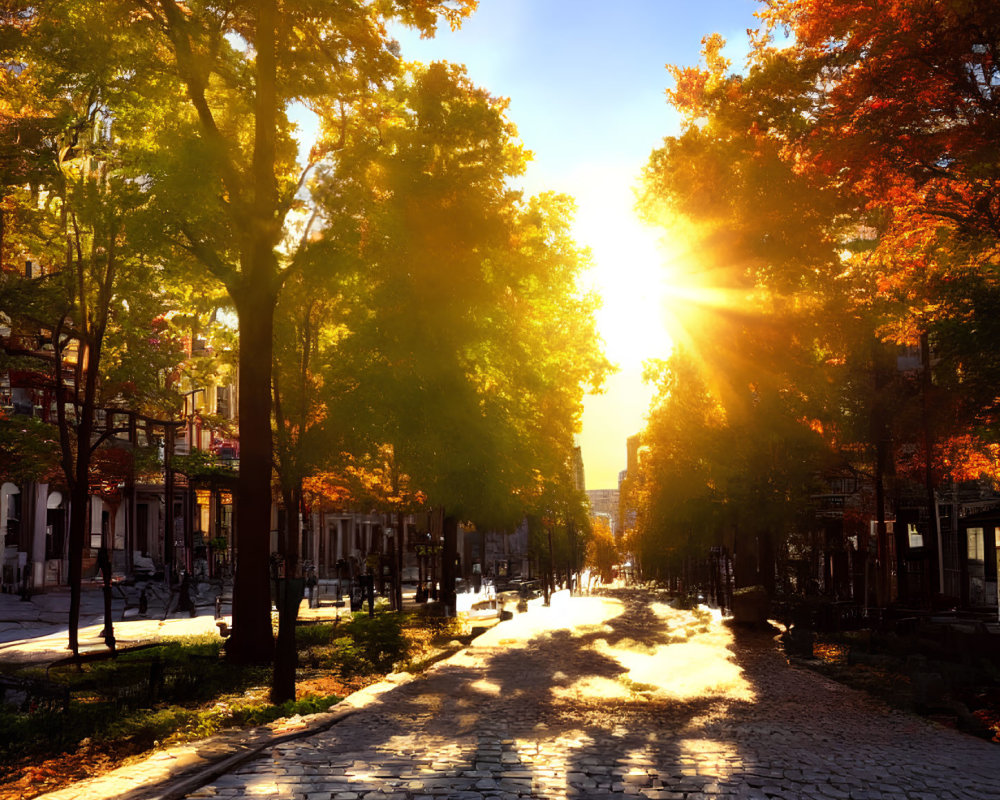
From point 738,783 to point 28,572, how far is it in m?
34.1

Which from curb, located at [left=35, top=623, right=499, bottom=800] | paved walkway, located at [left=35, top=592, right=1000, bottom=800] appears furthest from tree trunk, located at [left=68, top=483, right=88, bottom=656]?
curb, located at [left=35, top=623, right=499, bottom=800]

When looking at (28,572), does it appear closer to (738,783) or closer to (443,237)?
(443,237)

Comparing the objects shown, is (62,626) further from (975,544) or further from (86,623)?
(975,544)

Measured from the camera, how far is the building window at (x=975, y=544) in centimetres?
4244

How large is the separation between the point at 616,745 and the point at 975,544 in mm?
39008

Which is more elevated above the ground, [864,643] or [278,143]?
[278,143]

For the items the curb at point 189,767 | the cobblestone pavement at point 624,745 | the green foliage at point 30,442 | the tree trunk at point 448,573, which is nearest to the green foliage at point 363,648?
the cobblestone pavement at point 624,745

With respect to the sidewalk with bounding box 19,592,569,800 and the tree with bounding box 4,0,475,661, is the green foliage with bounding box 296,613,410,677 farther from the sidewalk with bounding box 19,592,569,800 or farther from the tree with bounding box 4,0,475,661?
the sidewalk with bounding box 19,592,569,800

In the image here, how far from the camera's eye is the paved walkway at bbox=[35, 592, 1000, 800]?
7531 millimetres

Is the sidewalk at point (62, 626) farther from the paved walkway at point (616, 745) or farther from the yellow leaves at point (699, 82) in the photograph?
the yellow leaves at point (699, 82)

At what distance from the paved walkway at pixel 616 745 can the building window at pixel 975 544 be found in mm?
29916

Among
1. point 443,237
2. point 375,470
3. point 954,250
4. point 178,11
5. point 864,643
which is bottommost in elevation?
point 864,643

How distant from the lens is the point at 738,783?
25.6ft

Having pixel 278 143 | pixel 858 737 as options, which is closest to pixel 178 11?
pixel 278 143
